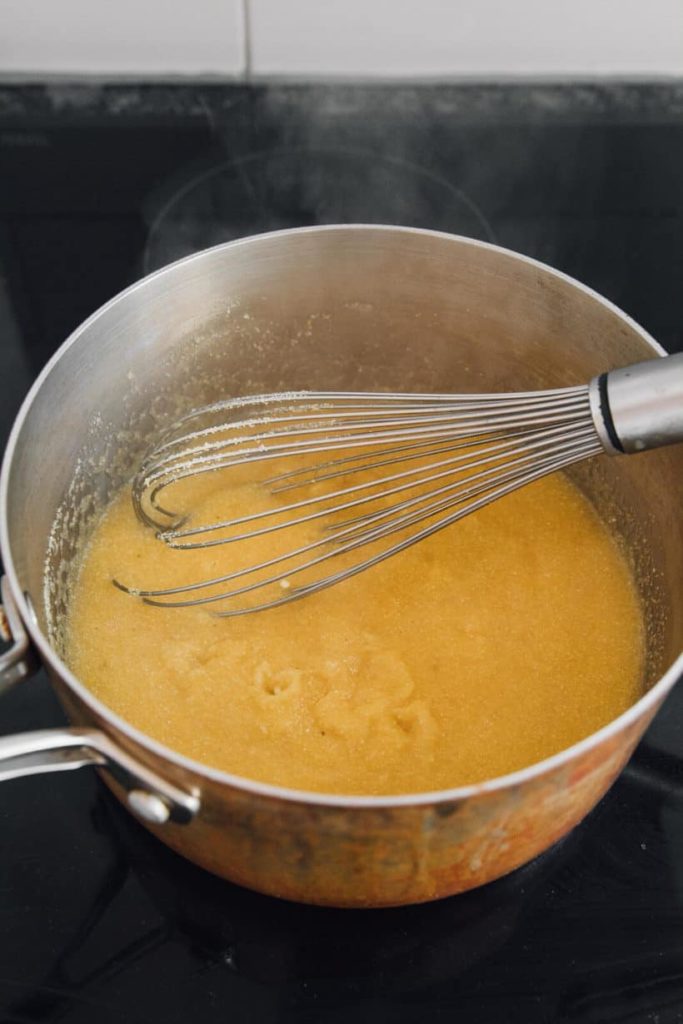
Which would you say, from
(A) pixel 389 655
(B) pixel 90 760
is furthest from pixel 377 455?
(B) pixel 90 760

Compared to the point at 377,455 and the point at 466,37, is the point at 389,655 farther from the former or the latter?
the point at 466,37

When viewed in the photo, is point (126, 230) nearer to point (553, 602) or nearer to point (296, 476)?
point (296, 476)

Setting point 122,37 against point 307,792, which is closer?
point 307,792

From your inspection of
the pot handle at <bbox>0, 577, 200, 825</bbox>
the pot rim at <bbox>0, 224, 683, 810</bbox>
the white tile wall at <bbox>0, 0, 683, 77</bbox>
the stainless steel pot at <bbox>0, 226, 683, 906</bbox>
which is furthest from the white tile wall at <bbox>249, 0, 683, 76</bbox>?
the pot handle at <bbox>0, 577, 200, 825</bbox>

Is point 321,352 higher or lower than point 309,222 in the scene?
lower

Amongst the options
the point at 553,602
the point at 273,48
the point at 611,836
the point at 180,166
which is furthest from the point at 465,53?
the point at 611,836

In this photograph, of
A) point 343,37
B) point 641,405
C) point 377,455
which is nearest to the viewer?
point 641,405

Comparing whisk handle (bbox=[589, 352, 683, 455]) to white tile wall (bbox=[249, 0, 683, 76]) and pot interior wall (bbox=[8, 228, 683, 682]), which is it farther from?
white tile wall (bbox=[249, 0, 683, 76])
